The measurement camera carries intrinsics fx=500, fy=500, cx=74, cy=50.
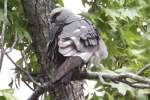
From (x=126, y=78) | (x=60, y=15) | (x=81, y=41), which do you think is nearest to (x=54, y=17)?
(x=60, y=15)

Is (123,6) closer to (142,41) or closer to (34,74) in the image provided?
(142,41)

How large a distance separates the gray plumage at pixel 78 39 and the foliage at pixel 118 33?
6 centimetres

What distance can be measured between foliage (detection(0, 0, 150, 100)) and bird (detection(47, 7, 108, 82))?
0.22 ft

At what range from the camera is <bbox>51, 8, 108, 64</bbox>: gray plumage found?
5.22ft

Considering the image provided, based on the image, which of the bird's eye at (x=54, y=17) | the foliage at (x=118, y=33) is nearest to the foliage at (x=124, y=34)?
the foliage at (x=118, y=33)

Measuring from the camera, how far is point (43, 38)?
6.39 ft

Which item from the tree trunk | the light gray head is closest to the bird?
the light gray head

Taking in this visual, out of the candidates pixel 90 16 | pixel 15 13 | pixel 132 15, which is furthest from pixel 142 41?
pixel 15 13

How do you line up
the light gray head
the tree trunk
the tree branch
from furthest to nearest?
1. the tree trunk
2. the light gray head
3. the tree branch

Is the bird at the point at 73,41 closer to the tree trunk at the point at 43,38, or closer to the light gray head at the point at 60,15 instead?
the light gray head at the point at 60,15

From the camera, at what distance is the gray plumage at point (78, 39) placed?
5.22 feet

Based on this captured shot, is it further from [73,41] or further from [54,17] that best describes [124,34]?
[73,41]

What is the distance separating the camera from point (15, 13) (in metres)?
2.01

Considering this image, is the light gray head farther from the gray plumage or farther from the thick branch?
the thick branch
